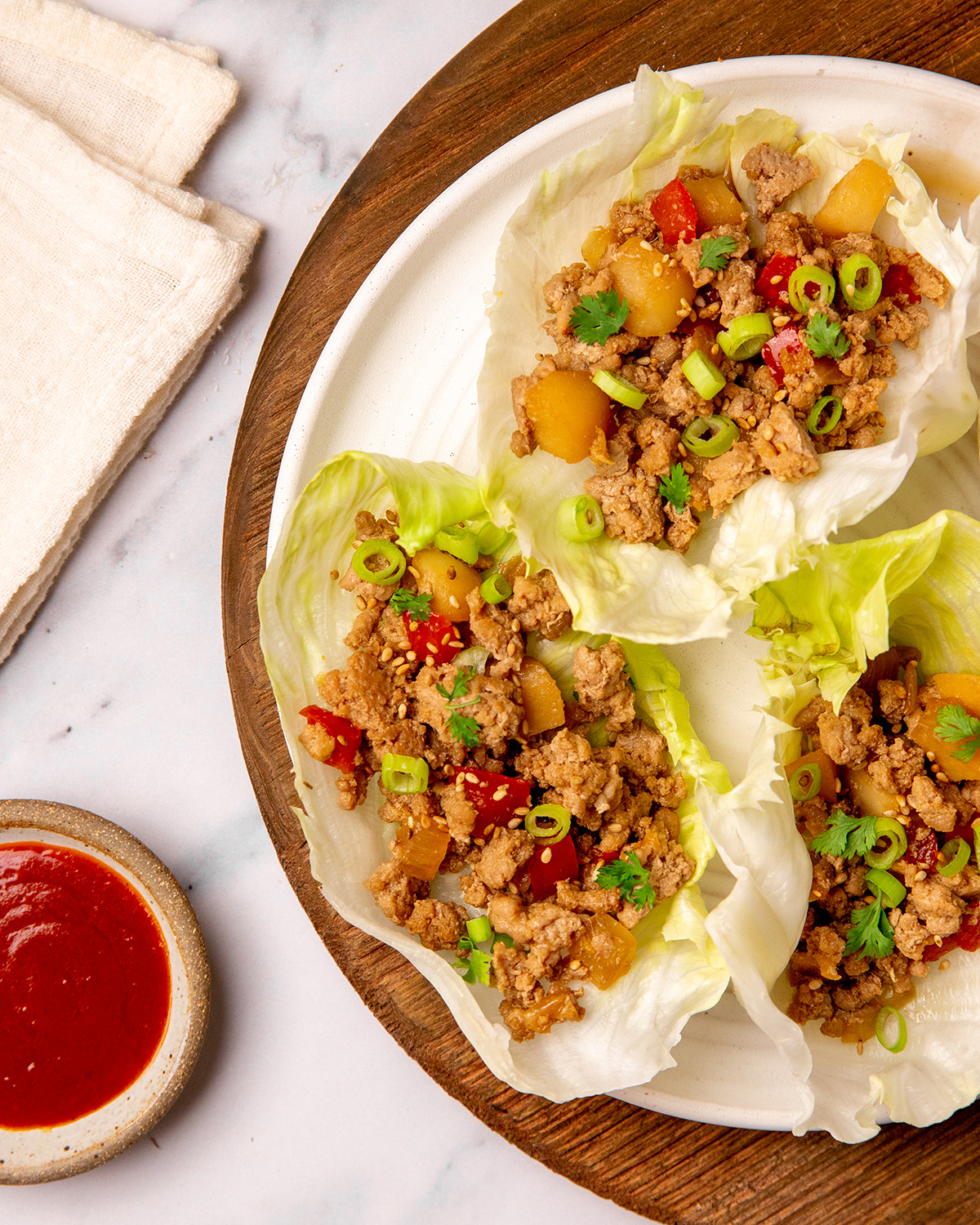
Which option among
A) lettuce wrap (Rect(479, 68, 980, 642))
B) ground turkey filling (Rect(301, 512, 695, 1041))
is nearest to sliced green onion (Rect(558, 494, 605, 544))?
lettuce wrap (Rect(479, 68, 980, 642))

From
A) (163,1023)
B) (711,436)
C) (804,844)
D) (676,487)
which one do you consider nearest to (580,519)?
(676,487)

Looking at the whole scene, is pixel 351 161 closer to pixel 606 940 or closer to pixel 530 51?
pixel 530 51

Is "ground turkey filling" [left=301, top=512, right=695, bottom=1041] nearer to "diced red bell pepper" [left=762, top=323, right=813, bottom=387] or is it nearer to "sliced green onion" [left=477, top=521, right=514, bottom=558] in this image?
"sliced green onion" [left=477, top=521, right=514, bottom=558]

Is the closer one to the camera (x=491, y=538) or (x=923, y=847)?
(x=923, y=847)

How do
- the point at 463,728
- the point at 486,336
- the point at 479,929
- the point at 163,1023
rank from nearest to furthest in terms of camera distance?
1. the point at 463,728
2. the point at 479,929
3. the point at 486,336
4. the point at 163,1023

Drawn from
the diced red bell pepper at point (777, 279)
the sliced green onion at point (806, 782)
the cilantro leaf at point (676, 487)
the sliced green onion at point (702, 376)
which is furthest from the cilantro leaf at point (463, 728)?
the diced red bell pepper at point (777, 279)

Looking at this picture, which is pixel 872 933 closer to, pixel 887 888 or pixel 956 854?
pixel 887 888
